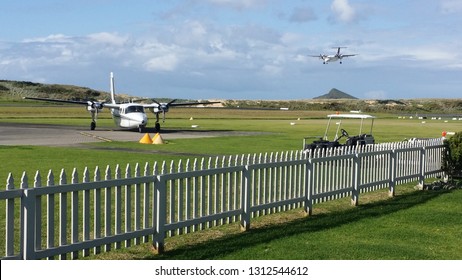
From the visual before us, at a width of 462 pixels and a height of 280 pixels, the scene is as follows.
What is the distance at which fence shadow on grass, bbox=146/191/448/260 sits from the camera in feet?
30.8

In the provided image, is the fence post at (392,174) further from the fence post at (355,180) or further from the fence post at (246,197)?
the fence post at (246,197)

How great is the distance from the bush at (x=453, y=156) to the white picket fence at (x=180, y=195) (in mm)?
905

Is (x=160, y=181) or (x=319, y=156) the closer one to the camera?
(x=160, y=181)

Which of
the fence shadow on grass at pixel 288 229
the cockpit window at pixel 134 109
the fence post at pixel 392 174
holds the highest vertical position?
the cockpit window at pixel 134 109

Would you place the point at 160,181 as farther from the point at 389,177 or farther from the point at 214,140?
the point at 214,140

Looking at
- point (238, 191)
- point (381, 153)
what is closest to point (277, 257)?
point (238, 191)

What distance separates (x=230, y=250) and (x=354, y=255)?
1.66m

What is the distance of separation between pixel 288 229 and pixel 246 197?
0.85m

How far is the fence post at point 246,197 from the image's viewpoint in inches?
436

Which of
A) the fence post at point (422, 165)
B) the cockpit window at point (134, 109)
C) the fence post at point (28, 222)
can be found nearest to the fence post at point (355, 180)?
the fence post at point (422, 165)

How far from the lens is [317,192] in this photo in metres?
13.2

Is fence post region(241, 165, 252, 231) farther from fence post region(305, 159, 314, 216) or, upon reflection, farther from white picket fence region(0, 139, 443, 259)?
fence post region(305, 159, 314, 216)

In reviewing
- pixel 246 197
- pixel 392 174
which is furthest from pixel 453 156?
pixel 246 197

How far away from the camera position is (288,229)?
11.2 metres
